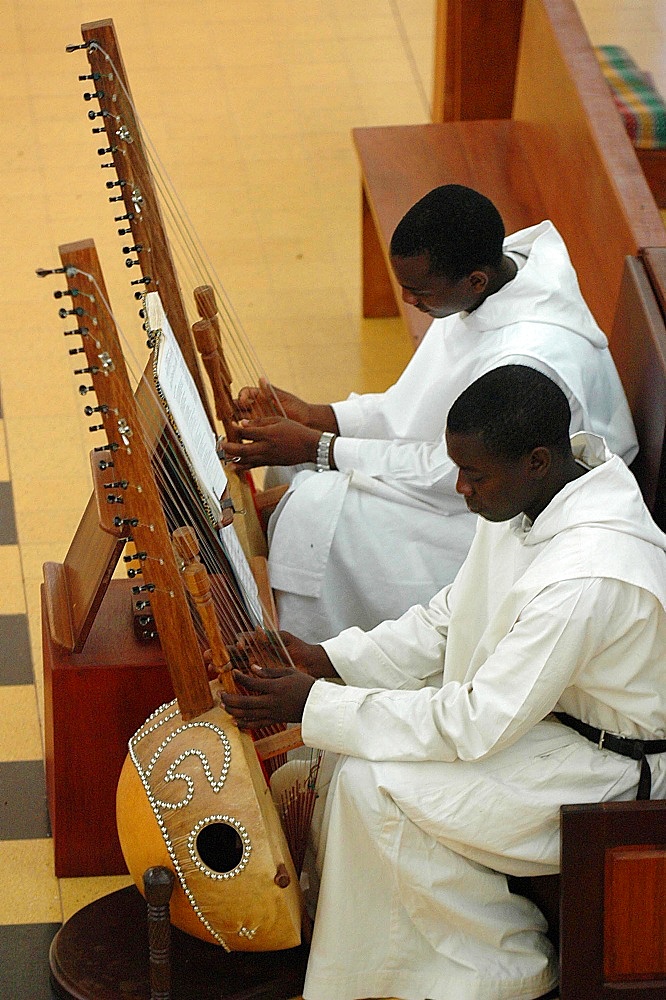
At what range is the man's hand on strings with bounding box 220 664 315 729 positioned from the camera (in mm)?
2510

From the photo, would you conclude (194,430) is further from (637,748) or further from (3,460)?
(3,460)

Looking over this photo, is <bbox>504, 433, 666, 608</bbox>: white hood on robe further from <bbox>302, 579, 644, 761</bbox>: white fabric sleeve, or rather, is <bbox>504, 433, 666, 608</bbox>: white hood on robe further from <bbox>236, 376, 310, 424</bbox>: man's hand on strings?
<bbox>236, 376, 310, 424</bbox>: man's hand on strings

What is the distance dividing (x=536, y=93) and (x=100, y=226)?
6.60ft

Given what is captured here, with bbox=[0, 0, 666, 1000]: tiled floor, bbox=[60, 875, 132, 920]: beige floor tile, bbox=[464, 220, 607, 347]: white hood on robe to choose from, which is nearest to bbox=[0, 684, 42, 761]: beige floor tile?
bbox=[0, 0, 666, 1000]: tiled floor

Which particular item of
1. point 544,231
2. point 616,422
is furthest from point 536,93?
point 616,422

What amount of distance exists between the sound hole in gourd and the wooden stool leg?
157 mm

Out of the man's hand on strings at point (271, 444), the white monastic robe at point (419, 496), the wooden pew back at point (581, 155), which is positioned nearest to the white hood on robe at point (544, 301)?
the white monastic robe at point (419, 496)

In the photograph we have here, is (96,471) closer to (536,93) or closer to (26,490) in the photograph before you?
(26,490)

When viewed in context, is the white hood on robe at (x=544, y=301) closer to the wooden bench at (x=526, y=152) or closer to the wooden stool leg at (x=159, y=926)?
the wooden bench at (x=526, y=152)

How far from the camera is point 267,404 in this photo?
3.52m

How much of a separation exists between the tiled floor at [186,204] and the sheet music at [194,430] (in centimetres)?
76

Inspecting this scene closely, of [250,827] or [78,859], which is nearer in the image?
[250,827]

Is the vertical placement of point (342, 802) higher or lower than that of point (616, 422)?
lower

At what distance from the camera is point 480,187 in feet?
15.6
